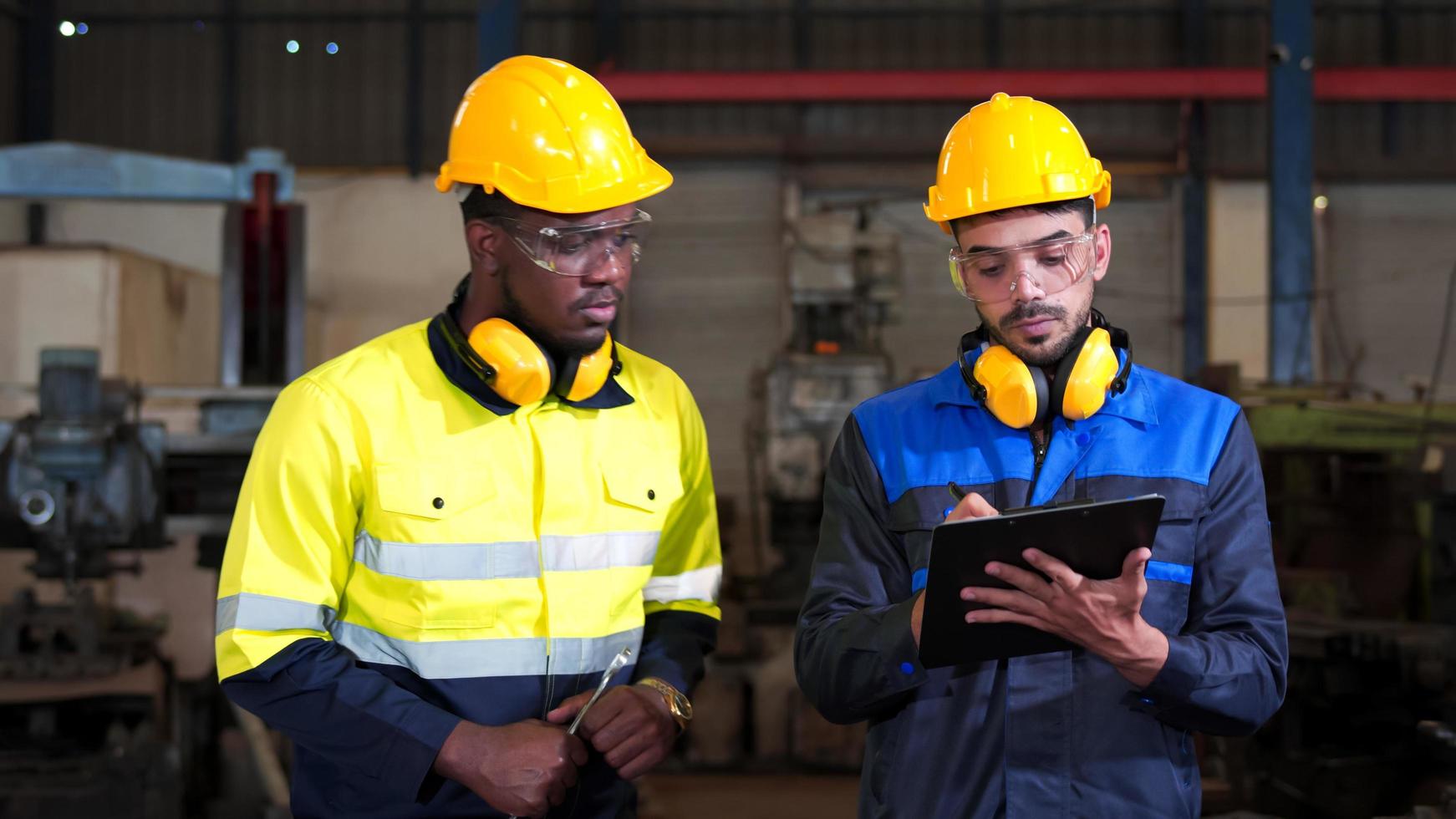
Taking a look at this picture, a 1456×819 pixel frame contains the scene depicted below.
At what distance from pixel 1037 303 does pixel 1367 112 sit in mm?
11163

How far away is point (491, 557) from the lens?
1780 millimetres

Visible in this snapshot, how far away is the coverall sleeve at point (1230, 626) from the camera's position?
1496 millimetres

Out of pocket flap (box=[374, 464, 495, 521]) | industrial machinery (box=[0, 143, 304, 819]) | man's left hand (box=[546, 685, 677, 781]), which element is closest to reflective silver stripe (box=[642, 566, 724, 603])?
man's left hand (box=[546, 685, 677, 781])

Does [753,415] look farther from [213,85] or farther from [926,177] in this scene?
[213,85]

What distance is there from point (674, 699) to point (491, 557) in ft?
1.08

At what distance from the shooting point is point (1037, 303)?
5.63 feet

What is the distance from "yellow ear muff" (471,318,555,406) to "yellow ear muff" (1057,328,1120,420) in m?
0.70

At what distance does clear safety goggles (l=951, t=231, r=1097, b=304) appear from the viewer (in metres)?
1.72

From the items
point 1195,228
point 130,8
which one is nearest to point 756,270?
point 1195,228

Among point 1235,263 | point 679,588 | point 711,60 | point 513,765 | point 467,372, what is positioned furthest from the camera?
point 711,60

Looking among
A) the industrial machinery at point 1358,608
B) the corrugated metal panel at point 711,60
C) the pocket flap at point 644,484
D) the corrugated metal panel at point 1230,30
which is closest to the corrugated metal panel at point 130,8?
the corrugated metal panel at point 711,60

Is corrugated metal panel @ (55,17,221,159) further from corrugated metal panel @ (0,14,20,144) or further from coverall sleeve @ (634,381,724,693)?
coverall sleeve @ (634,381,724,693)

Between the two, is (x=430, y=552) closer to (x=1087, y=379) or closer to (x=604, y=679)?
(x=604, y=679)

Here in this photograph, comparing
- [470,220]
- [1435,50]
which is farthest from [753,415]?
[1435,50]
